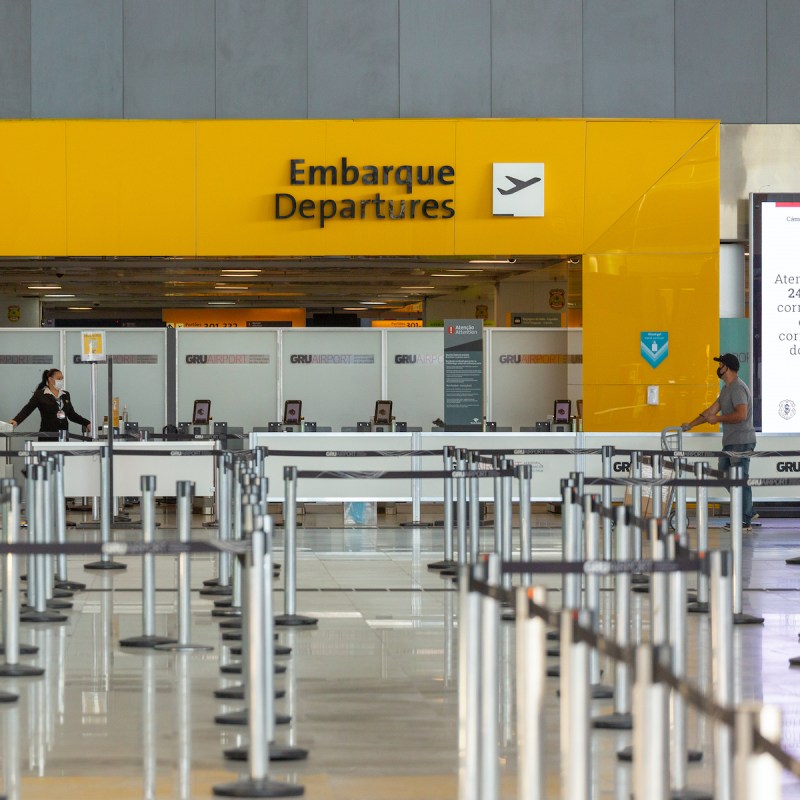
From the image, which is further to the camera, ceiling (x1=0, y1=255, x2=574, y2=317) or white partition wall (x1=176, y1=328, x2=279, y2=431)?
ceiling (x1=0, y1=255, x2=574, y2=317)

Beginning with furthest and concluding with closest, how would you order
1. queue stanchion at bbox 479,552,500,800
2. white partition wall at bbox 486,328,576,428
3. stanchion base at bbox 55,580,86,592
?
1. white partition wall at bbox 486,328,576,428
2. stanchion base at bbox 55,580,86,592
3. queue stanchion at bbox 479,552,500,800

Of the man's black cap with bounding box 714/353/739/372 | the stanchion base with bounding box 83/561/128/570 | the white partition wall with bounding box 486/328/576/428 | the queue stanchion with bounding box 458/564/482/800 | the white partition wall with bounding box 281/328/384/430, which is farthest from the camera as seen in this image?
the white partition wall with bounding box 486/328/576/428

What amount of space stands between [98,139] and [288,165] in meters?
2.39

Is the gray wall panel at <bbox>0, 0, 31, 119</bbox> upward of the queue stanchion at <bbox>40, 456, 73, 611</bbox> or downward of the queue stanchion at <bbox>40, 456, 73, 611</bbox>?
upward

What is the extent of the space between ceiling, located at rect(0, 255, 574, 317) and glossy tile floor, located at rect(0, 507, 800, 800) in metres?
8.74

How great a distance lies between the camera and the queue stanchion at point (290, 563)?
31.3 ft

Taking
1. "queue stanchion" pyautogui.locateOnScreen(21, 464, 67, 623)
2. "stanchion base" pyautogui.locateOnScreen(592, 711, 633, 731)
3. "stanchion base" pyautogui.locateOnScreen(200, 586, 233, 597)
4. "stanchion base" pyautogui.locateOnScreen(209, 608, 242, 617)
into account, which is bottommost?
"stanchion base" pyautogui.locateOnScreen(592, 711, 633, 731)

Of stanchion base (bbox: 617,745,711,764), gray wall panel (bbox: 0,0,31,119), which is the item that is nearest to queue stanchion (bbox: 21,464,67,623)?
stanchion base (bbox: 617,745,711,764)

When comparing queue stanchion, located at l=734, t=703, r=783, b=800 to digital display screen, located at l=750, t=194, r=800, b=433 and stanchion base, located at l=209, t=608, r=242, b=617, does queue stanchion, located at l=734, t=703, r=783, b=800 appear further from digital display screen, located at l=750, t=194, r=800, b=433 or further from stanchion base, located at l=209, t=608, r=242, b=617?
digital display screen, located at l=750, t=194, r=800, b=433

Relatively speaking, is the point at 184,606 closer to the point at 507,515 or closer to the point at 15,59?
the point at 507,515

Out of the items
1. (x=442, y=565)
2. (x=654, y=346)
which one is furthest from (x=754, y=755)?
(x=654, y=346)

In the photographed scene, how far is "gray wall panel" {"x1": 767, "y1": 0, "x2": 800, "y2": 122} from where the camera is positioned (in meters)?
19.5

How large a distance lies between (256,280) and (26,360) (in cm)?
457

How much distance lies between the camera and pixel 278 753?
6.08 metres
